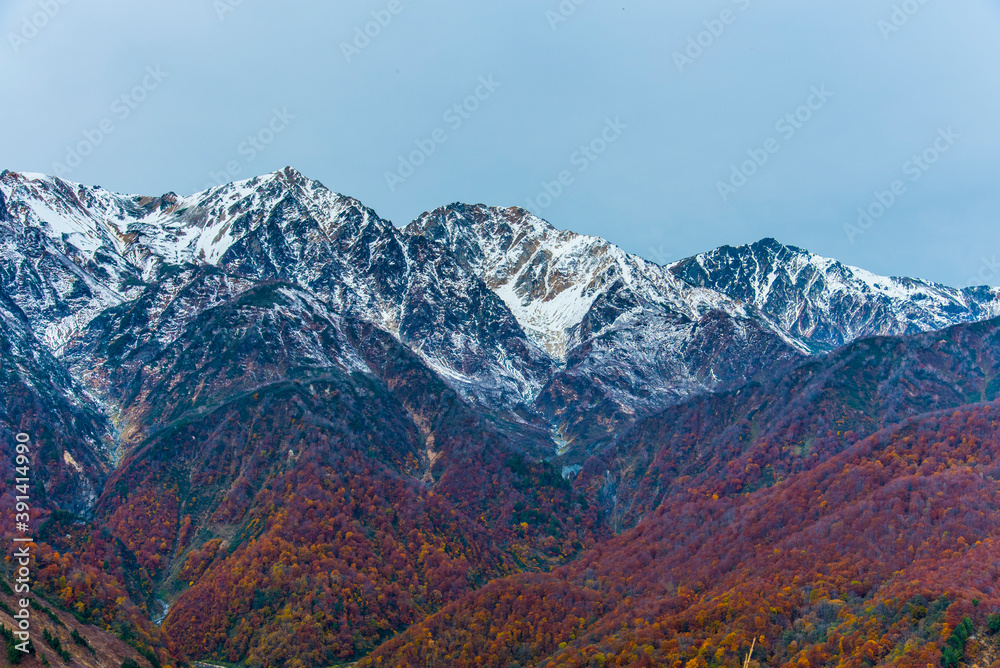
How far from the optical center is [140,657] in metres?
150

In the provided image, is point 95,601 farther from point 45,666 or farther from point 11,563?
point 45,666

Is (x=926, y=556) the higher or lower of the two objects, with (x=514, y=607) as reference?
higher

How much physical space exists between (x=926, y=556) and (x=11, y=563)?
186873mm

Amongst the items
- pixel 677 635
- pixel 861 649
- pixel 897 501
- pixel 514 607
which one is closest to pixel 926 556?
pixel 897 501

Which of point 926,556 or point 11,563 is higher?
point 926,556

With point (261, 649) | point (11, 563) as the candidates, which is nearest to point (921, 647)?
point (261, 649)

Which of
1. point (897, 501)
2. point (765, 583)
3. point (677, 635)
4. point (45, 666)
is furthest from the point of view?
point (897, 501)

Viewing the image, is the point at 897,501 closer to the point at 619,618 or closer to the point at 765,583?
the point at 765,583

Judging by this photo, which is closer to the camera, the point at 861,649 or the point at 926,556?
the point at 861,649

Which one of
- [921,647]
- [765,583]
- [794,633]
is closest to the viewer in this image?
[921,647]

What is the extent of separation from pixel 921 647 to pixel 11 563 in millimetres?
169378

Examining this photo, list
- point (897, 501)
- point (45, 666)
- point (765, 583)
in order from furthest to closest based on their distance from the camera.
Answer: point (897, 501)
point (765, 583)
point (45, 666)

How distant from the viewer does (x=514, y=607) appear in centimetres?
19250

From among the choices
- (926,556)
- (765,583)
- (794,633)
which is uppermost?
(926,556)
